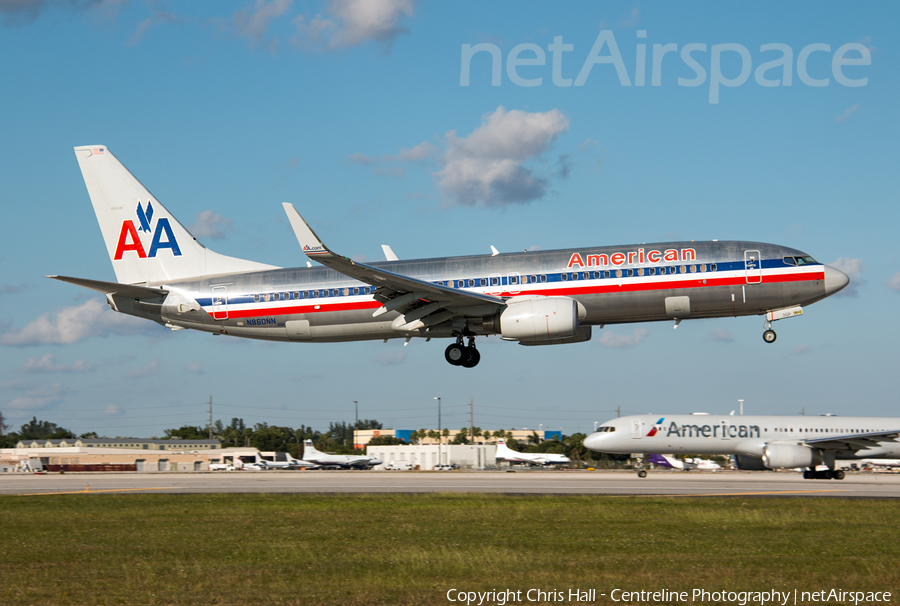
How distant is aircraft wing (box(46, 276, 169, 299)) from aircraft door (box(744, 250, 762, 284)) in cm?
2465

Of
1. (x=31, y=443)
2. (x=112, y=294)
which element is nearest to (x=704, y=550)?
(x=112, y=294)

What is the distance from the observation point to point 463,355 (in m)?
35.1

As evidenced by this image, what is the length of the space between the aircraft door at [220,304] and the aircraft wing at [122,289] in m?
2.49

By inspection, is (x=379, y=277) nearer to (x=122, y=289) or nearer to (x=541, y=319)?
(x=541, y=319)

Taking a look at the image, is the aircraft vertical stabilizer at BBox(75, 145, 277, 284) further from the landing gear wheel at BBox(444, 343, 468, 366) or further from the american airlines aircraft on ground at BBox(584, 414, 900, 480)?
the american airlines aircraft on ground at BBox(584, 414, 900, 480)

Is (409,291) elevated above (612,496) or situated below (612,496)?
above

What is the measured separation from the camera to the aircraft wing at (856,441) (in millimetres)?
50219

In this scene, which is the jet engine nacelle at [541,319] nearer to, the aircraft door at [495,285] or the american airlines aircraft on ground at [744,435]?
the aircraft door at [495,285]

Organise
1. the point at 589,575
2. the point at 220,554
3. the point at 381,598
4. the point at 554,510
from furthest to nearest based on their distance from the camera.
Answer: the point at 554,510 < the point at 220,554 < the point at 589,575 < the point at 381,598

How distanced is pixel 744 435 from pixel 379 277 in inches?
1348

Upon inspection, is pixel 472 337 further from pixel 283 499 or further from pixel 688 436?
pixel 688 436

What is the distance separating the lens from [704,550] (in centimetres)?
1834

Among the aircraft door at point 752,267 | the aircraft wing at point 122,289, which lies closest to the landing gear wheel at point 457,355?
the aircraft door at point 752,267

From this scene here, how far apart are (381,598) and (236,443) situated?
17721cm
